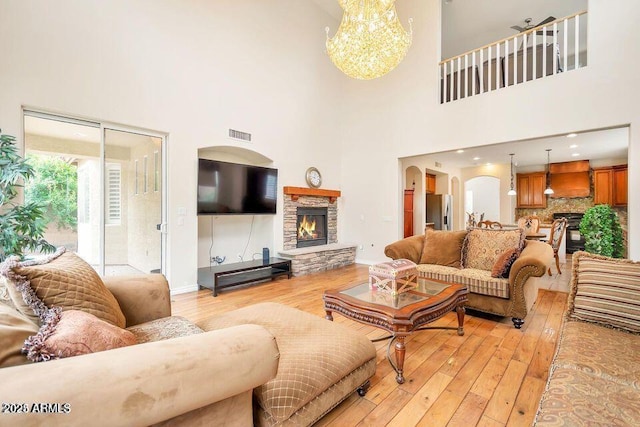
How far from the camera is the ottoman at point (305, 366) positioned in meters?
1.26

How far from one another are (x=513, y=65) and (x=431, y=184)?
3.86m

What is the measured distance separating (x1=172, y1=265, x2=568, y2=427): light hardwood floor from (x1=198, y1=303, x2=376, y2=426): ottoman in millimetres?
200

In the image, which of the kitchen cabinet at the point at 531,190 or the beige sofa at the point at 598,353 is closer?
the beige sofa at the point at 598,353

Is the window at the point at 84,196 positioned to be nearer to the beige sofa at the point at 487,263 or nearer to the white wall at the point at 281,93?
the white wall at the point at 281,93

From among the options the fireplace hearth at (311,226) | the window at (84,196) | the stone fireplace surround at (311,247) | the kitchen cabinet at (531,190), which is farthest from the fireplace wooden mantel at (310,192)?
the kitchen cabinet at (531,190)

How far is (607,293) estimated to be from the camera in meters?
1.76

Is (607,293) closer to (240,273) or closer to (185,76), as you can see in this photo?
(240,273)

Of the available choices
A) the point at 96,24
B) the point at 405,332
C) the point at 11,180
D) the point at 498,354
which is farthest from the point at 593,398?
the point at 96,24

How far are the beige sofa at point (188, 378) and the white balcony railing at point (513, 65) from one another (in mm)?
5045

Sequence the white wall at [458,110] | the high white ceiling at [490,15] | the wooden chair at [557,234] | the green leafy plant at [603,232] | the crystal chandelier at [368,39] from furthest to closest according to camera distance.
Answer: the high white ceiling at [490,15] → the wooden chair at [557,234] → the green leafy plant at [603,232] → the white wall at [458,110] → the crystal chandelier at [368,39]

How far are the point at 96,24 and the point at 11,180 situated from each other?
2132mm

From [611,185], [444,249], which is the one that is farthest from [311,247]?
[611,185]

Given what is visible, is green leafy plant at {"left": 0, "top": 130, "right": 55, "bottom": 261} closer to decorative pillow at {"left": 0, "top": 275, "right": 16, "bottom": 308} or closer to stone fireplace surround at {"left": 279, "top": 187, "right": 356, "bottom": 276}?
decorative pillow at {"left": 0, "top": 275, "right": 16, "bottom": 308}

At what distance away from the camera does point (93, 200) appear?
11.5ft
